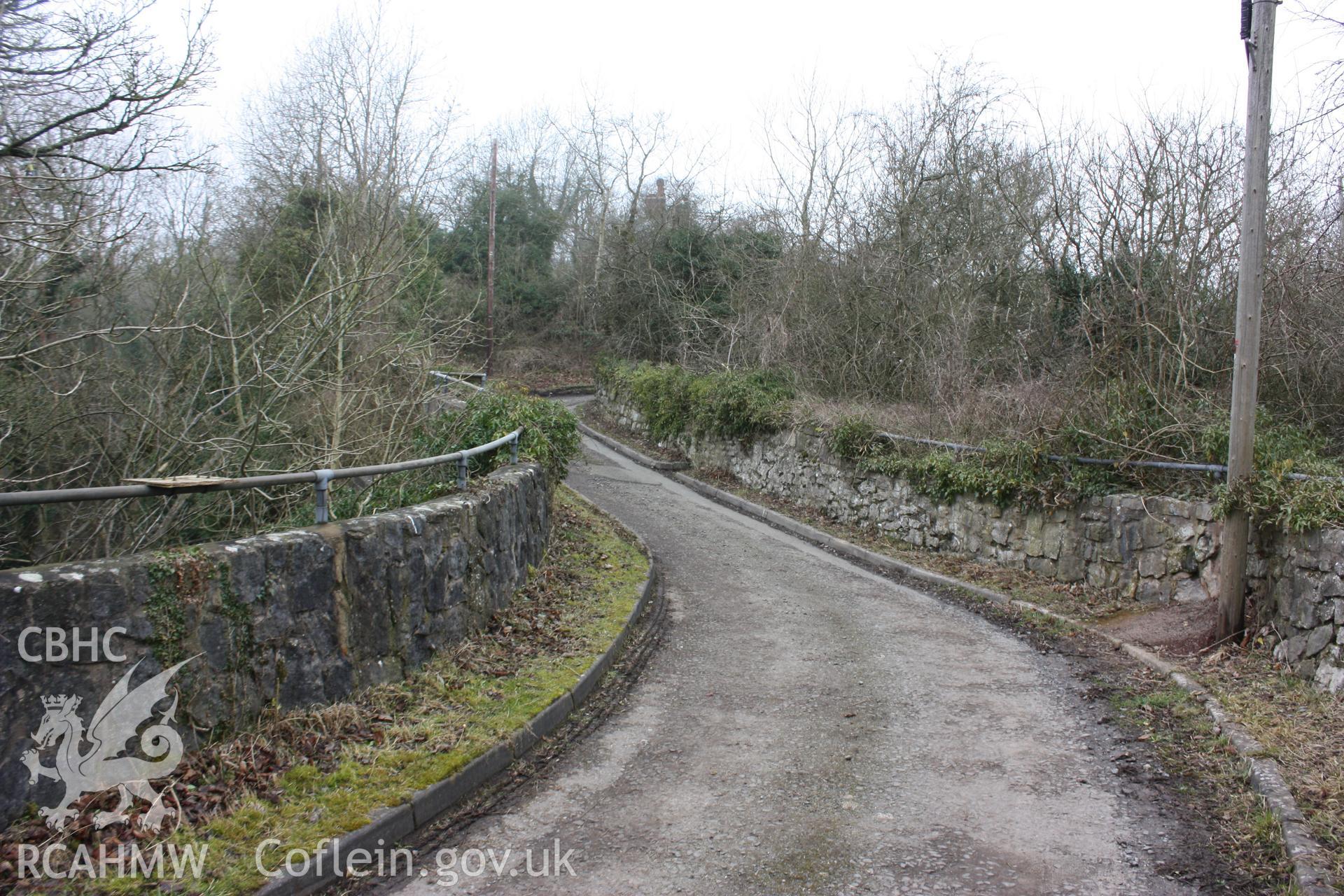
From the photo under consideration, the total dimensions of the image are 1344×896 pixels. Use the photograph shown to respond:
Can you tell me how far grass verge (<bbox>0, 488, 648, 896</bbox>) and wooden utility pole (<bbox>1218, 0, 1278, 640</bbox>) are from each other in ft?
18.7

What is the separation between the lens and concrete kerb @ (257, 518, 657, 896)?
402cm

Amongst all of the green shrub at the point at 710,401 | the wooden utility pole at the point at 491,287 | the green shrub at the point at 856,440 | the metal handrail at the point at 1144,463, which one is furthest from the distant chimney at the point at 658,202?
→ the metal handrail at the point at 1144,463

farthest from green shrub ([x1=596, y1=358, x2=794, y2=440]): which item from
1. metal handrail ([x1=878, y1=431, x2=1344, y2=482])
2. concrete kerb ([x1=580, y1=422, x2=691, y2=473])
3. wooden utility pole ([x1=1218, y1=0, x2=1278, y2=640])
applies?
wooden utility pole ([x1=1218, y1=0, x2=1278, y2=640])

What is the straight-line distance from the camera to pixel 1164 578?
9.78 metres

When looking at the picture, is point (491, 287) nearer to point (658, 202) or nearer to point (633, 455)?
point (658, 202)

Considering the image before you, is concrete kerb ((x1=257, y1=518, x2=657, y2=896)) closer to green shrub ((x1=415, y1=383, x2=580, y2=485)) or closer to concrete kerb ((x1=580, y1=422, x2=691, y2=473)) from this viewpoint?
green shrub ((x1=415, y1=383, x2=580, y2=485))

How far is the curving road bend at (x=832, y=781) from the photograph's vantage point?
4363 millimetres

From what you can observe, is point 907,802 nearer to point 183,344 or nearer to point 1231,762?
point 1231,762

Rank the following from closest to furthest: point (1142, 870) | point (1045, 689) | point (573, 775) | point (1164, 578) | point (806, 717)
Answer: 1. point (1142, 870)
2. point (573, 775)
3. point (806, 717)
4. point (1045, 689)
5. point (1164, 578)

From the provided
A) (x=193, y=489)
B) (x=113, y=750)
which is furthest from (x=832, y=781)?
(x=193, y=489)

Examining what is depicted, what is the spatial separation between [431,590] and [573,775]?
192 centimetres

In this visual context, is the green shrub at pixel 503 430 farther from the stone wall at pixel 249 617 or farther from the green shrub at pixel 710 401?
the green shrub at pixel 710 401

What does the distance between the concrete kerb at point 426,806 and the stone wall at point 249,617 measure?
99 centimetres

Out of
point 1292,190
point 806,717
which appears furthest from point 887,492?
point 806,717
